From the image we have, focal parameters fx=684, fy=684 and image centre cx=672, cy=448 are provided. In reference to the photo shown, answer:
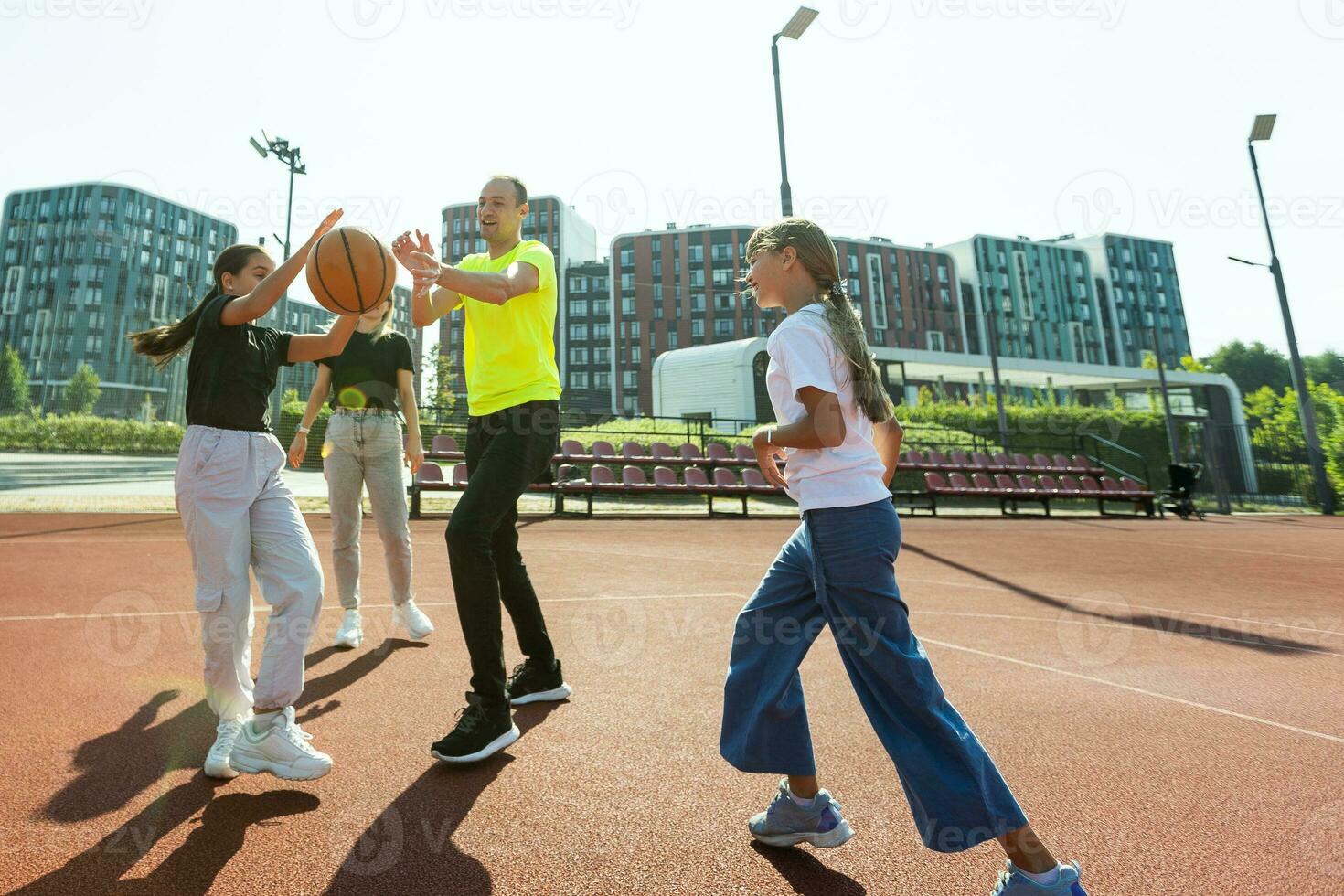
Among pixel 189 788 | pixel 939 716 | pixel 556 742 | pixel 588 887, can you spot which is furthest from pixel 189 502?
pixel 939 716

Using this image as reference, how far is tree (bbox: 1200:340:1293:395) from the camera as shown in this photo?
84.4 m

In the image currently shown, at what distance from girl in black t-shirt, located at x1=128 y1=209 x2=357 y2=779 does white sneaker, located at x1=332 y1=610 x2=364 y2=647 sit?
1480mm

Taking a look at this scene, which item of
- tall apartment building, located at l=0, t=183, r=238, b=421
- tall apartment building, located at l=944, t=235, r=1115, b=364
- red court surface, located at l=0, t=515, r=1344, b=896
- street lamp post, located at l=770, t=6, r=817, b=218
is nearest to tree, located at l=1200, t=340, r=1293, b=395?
Answer: tall apartment building, located at l=944, t=235, r=1115, b=364

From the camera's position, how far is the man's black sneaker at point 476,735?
232cm

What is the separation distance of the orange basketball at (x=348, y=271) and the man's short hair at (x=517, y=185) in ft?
1.97

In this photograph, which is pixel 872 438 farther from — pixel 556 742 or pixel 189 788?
pixel 189 788

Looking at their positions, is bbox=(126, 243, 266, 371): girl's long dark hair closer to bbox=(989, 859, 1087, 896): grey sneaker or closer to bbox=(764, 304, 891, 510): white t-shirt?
bbox=(764, 304, 891, 510): white t-shirt

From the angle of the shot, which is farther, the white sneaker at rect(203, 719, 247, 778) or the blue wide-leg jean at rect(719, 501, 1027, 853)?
the white sneaker at rect(203, 719, 247, 778)

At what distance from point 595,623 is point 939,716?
326cm

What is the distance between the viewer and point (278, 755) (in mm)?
2152

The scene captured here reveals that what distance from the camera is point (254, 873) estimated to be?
5.61 ft

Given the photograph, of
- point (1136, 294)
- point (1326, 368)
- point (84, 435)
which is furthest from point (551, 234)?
point (1326, 368)

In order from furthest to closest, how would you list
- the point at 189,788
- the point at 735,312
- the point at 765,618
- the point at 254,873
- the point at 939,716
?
the point at 735,312
the point at 189,788
the point at 765,618
the point at 254,873
the point at 939,716

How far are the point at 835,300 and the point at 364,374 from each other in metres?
3.05
